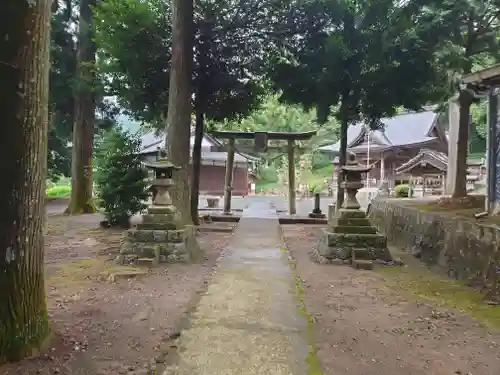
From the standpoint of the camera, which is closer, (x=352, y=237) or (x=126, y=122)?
(x=352, y=237)

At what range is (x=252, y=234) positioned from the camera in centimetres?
1022

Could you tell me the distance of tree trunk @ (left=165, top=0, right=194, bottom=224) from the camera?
957 centimetres

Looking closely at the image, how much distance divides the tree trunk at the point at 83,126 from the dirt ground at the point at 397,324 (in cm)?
1099

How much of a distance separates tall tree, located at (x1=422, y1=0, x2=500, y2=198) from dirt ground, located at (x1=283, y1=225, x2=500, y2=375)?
4.43 metres

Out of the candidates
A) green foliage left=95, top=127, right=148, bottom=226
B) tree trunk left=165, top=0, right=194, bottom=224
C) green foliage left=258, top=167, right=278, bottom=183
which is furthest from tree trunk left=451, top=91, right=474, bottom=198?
green foliage left=258, top=167, right=278, bottom=183

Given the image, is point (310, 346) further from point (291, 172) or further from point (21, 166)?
point (291, 172)

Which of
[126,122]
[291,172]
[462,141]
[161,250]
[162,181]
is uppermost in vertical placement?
[126,122]

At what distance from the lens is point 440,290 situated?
20.5ft

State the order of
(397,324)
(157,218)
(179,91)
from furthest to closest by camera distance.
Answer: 1. (179,91)
2. (157,218)
3. (397,324)

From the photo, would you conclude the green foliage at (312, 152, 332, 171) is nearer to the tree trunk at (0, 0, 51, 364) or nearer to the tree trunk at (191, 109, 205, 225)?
the tree trunk at (191, 109, 205, 225)

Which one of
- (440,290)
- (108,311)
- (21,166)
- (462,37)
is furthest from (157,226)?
(462,37)

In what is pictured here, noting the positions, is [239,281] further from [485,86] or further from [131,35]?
[131,35]

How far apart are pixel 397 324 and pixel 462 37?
820cm

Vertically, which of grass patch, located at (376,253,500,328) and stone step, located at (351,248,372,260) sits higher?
stone step, located at (351,248,372,260)
